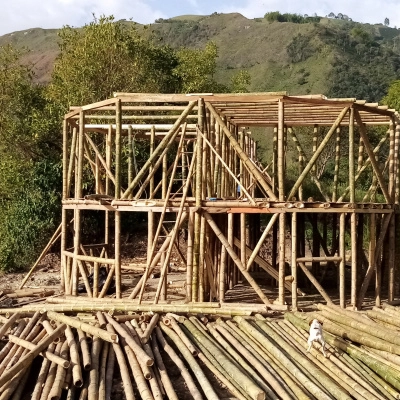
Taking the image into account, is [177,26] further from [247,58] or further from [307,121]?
[307,121]

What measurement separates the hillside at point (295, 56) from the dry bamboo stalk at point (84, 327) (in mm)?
39930

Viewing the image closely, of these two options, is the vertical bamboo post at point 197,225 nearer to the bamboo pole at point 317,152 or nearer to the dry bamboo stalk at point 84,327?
the bamboo pole at point 317,152

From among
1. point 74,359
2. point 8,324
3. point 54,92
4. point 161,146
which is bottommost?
point 74,359

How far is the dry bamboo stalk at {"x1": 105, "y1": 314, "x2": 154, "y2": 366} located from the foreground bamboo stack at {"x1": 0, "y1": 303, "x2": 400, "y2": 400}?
17mm

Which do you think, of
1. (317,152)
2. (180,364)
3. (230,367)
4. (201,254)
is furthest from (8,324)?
(317,152)

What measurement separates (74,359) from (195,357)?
Result: 6.82ft

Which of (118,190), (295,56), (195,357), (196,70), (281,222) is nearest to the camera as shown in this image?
(195,357)

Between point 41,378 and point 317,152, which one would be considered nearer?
point 41,378

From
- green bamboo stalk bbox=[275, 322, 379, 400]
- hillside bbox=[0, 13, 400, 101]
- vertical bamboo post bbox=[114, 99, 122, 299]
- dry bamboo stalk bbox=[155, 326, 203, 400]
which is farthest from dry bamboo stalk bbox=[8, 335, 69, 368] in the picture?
hillside bbox=[0, 13, 400, 101]

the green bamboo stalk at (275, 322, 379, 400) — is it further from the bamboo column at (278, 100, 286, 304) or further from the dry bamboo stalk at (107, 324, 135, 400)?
the dry bamboo stalk at (107, 324, 135, 400)

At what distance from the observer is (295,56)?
7475 centimetres

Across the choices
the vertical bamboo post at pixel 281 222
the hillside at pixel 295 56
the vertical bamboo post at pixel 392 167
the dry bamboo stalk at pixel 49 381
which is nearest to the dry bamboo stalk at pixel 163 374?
the dry bamboo stalk at pixel 49 381

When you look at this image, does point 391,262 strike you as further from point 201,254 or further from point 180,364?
point 180,364

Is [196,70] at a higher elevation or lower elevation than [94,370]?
higher
